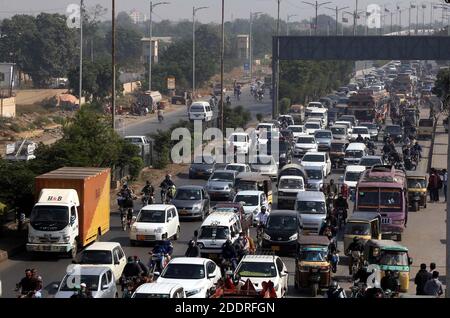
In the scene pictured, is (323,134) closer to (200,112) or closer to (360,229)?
(200,112)

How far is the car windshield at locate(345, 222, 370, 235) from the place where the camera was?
3102cm

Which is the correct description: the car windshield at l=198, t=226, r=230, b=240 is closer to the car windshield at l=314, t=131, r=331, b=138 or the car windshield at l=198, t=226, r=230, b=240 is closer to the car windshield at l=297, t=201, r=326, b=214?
the car windshield at l=297, t=201, r=326, b=214

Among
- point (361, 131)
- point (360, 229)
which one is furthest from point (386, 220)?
point (361, 131)

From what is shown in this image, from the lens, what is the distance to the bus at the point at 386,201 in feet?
114

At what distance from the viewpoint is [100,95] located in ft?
344

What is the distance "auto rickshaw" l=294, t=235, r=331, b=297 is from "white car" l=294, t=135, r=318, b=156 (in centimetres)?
3168

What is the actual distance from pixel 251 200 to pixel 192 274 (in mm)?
13608

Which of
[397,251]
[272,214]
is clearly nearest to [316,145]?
[272,214]

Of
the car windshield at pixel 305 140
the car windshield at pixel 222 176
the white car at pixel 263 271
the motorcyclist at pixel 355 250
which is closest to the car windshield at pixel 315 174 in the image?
the car windshield at pixel 222 176

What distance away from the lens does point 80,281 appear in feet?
74.0

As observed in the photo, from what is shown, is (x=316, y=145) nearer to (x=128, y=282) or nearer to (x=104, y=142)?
(x=104, y=142)

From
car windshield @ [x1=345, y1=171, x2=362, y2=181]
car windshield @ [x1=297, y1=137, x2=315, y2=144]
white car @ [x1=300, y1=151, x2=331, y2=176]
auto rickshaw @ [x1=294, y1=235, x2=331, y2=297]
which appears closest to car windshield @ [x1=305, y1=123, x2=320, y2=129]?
car windshield @ [x1=297, y1=137, x2=315, y2=144]

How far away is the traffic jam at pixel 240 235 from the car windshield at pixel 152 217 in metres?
0.04
